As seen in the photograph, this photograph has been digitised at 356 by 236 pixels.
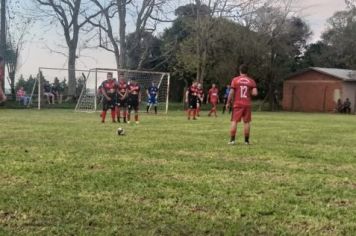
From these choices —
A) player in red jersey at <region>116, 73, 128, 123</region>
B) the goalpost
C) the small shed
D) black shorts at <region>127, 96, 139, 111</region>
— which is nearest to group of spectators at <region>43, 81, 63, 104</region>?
the goalpost

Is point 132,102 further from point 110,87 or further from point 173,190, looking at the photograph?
point 173,190

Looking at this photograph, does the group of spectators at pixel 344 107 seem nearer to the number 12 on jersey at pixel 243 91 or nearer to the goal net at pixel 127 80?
the goal net at pixel 127 80

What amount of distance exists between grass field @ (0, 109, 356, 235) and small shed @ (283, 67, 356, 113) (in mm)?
42757

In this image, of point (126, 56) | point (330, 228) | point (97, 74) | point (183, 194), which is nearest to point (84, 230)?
point (183, 194)

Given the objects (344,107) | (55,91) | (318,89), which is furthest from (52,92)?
(318,89)

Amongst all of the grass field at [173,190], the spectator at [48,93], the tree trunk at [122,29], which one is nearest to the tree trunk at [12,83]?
the spectator at [48,93]

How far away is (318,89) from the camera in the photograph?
54.8 m

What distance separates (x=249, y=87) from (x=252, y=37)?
3835 cm

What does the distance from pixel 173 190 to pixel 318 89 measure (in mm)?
49884

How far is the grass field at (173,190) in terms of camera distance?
17.6ft

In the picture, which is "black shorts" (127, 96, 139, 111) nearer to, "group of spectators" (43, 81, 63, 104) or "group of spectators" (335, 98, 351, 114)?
"group of spectators" (43, 81, 63, 104)

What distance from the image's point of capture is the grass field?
5359mm

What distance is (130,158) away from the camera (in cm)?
992

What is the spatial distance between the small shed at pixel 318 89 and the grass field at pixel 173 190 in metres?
42.8
